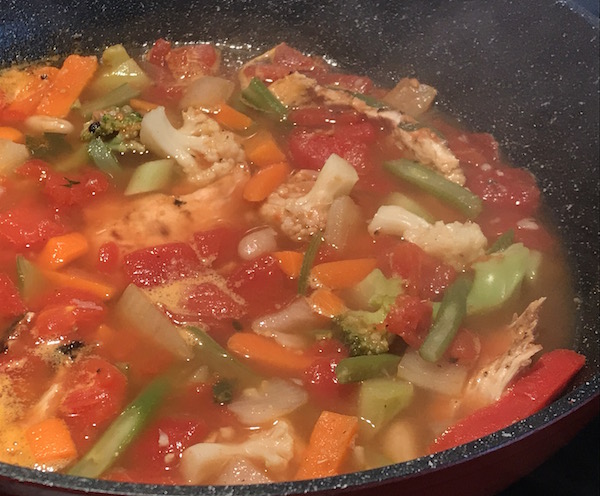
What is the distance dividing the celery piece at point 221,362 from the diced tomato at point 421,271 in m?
0.68

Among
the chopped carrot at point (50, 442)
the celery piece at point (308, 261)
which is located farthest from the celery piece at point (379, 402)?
the chopped carrot at point (50, 442)

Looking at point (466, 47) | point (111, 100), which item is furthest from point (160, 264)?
point (466, 47)

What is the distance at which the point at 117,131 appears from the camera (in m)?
3.12


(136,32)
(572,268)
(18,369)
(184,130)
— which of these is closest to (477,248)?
(572,268)

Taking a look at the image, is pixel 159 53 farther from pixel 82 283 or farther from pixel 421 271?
pixel 421 271

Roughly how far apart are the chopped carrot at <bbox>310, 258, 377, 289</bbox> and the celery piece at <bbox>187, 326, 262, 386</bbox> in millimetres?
482

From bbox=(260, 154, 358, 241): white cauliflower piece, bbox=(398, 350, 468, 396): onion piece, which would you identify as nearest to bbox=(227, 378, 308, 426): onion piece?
bbox=(398, 350, 468, 396): onion piece

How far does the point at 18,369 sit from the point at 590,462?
194 centimetres

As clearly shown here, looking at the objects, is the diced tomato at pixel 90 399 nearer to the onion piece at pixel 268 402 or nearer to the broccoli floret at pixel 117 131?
the onion piece at pixel 268 402

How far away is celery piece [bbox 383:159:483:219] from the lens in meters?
3.01

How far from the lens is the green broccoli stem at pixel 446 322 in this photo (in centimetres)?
238

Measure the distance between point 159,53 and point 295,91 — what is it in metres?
0.80

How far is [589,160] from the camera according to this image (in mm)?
3105

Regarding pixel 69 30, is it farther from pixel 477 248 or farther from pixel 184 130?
pixel 477 248
